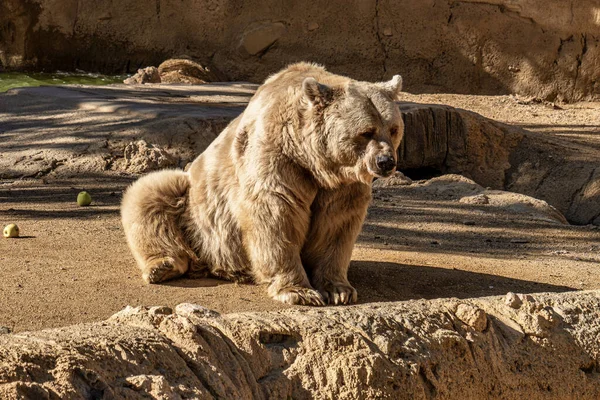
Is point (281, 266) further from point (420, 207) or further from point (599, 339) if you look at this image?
point (420, 207)

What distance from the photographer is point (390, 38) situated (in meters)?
17.3

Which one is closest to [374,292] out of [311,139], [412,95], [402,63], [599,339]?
[311,139]

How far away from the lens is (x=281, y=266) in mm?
6023

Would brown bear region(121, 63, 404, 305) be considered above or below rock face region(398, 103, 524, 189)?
above

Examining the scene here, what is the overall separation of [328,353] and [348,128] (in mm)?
1983

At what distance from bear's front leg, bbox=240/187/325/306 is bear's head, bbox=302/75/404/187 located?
289 mm

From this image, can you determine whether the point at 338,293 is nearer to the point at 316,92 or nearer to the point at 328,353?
the point at 316,92

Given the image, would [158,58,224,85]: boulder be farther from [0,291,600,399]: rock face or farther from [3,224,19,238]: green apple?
[0,291,600,399]: rock face

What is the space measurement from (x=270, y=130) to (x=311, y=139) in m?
0.28

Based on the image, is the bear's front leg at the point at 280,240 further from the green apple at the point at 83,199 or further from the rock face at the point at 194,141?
the rock face at the point at 194,141

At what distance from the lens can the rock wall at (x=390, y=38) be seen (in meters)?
17.1

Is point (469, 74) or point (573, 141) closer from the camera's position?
point (573, 141)

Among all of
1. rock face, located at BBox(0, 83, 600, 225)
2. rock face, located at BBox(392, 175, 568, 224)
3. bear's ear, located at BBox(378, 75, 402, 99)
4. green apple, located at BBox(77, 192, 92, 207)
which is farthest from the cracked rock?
rock face, located at BBox(0, 83, 600, 225)

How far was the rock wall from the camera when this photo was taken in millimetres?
17141
